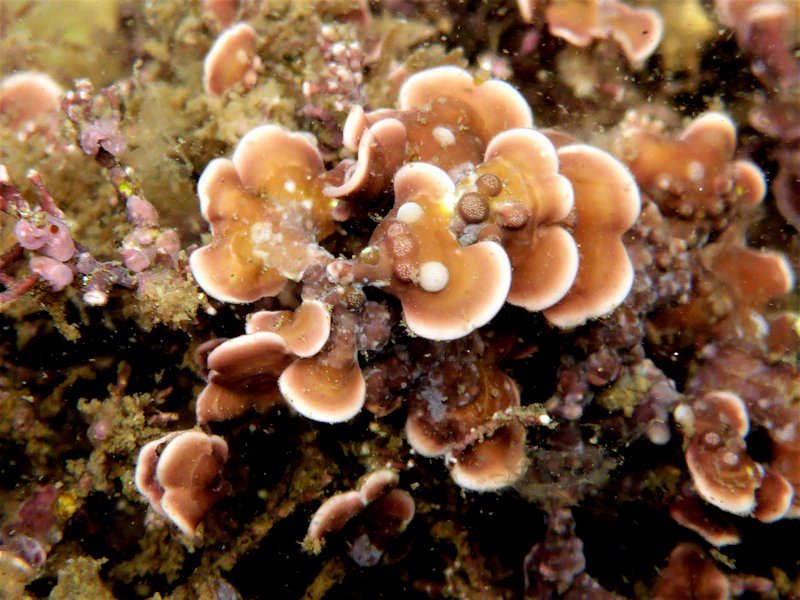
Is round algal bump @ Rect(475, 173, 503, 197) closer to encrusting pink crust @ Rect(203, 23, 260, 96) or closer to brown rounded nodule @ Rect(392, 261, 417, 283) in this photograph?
brown rounded nodule @ Rect(392, 261, 417, 283)

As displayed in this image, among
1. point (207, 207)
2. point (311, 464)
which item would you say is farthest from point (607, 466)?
point (207, 207)

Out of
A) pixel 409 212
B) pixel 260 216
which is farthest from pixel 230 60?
pixel 409 212

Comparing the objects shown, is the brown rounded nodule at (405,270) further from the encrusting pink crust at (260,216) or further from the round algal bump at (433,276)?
the encrusting pink crust at (260,216)

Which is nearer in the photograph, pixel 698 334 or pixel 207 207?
pixel 207 207


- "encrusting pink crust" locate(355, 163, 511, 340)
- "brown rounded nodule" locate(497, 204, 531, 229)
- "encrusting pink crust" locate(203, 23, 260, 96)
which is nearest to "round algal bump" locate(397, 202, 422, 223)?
"encrusting pink crust" locate(355, 163, 511, 340)

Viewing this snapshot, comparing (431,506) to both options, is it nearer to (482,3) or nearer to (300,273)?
(300,273)
